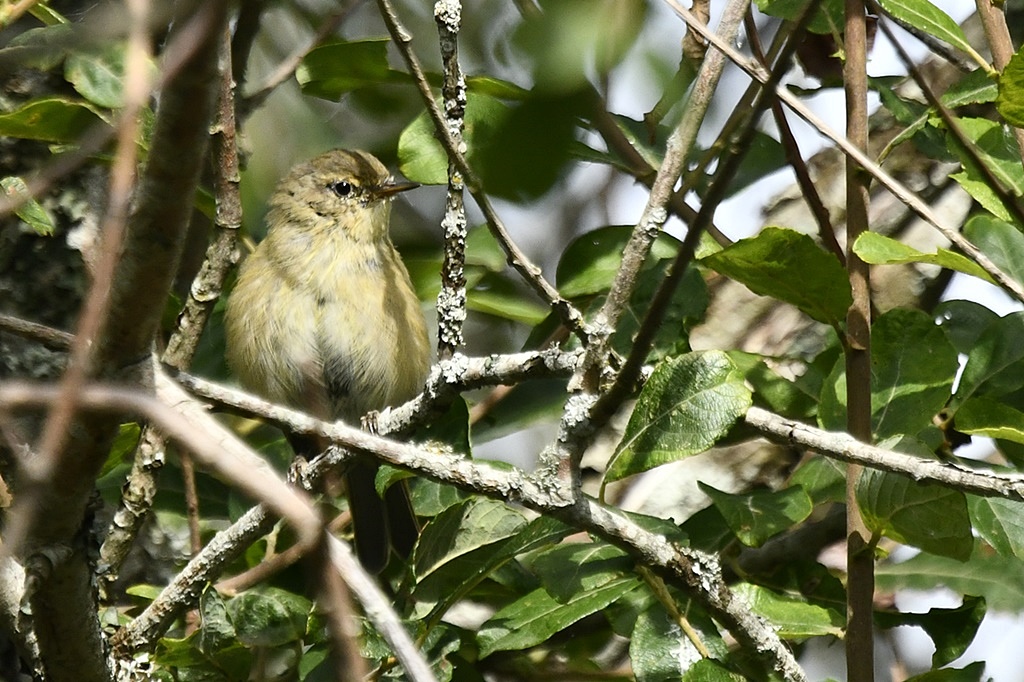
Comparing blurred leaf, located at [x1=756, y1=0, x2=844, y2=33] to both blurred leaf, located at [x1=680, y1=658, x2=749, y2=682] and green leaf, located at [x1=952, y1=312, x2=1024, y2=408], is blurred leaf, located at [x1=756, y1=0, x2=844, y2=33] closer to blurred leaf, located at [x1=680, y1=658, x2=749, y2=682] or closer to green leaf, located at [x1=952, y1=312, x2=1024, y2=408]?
green leaf, located at [x1=952, y1=312, x2=1024, y2=408]

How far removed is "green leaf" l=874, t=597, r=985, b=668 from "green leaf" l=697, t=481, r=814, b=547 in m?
0.36

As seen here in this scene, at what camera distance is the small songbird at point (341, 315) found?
3777 mm

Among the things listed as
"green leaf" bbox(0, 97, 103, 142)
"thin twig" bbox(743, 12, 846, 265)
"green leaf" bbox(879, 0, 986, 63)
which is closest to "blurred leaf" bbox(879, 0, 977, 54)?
"green leaf" bbox(879, 0, 986, 63)

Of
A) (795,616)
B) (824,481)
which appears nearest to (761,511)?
(795,616)

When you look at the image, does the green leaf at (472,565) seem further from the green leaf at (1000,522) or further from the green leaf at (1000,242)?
the green leaf at (1000,242)

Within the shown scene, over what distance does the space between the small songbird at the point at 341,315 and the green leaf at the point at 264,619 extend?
2.99 feet

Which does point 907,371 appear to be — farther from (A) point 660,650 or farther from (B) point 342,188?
(B) point 342,188

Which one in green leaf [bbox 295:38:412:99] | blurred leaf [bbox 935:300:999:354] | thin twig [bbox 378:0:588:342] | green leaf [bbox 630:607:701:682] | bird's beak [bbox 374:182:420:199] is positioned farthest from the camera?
bird's beak [bbox 374:182:420:199]

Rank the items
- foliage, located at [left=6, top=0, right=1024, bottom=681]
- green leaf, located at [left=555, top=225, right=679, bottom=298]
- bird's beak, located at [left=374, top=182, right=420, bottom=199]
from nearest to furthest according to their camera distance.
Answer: foliage, located at [left=6, top=0, right=1024, bottom=681] → green leaf, located at [left=555, top=225, right=679, bottom=298] → bird's beak, located at [left=374, top=182, right=420, bottom=199]

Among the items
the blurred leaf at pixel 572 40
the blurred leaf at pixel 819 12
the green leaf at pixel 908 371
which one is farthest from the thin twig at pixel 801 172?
the blurred leaf at pixel 572 40

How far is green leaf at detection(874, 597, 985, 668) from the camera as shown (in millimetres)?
2455

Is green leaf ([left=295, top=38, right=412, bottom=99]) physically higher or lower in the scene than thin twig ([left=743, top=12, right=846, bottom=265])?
higher

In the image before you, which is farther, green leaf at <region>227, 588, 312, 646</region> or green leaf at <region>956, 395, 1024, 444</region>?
green leaf at <region>227, 588, 312, 646</region>

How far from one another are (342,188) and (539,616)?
2.25 metres
